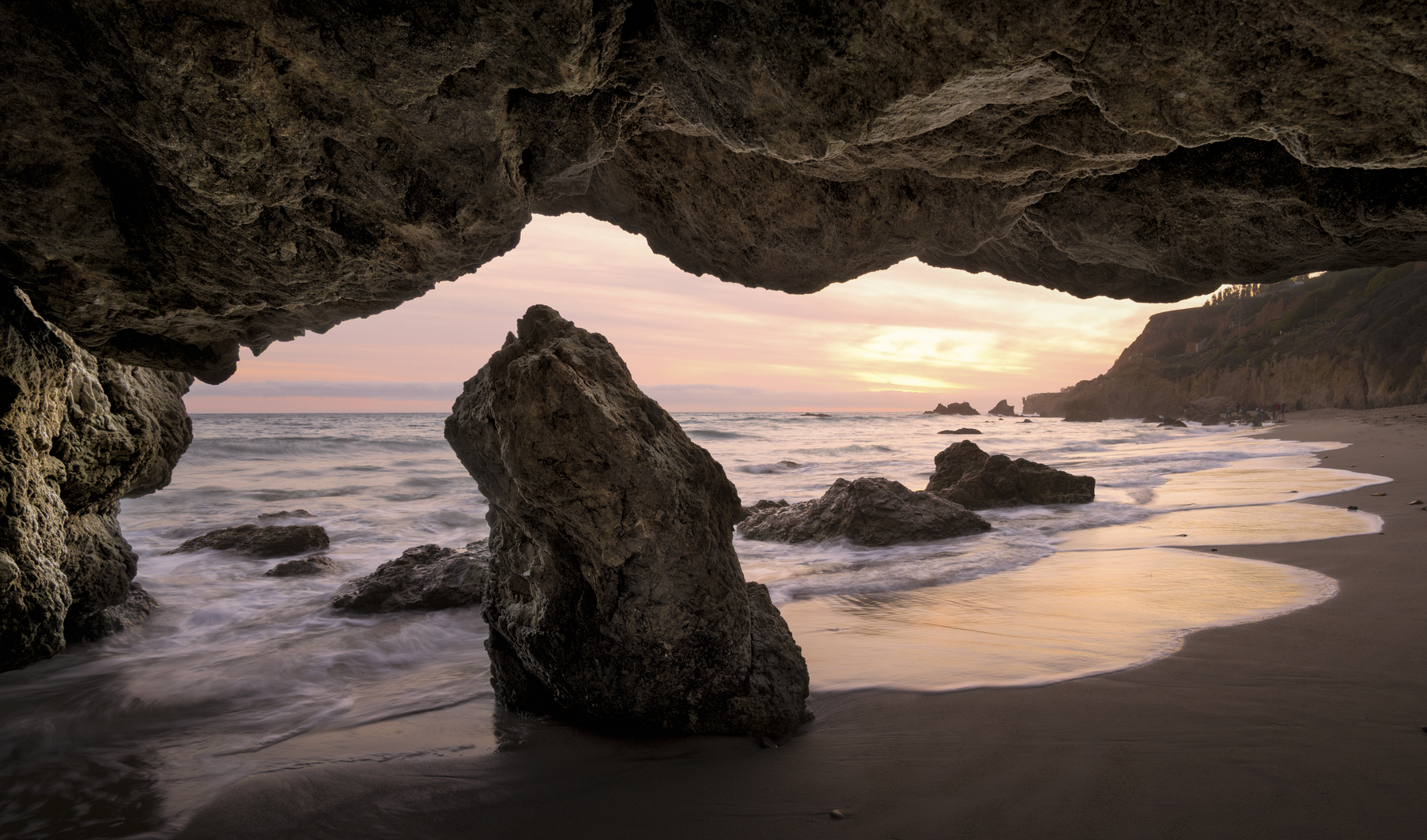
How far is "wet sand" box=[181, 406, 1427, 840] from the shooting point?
8.36 feet

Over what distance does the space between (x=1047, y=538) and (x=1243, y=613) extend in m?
3.27

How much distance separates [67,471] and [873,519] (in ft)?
22.3

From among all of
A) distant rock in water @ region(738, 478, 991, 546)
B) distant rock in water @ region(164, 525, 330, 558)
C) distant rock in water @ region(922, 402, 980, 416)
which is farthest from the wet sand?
distant rock in water @ region(922, 402, 980, 416)

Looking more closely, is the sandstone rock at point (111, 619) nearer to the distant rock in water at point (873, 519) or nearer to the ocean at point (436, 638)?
the ocean at point (436, 638)

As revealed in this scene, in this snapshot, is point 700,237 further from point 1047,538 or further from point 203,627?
point 1047,538

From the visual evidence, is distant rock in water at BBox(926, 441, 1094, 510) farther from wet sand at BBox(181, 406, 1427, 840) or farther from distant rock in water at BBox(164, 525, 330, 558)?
distant rock in water at BBox(164, 525, 330, 558)

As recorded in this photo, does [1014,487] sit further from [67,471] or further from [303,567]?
[67,471]

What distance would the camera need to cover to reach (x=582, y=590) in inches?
134

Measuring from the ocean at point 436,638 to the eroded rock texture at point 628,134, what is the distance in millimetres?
1986

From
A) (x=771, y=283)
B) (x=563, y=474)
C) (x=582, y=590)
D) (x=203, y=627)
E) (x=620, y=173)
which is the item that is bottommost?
(x=203, y=627)

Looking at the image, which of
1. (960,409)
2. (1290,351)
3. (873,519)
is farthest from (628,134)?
(960,409)

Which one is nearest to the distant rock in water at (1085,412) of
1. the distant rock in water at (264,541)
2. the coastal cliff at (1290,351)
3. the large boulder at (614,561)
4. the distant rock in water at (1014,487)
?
the coastal cliff at (1290,351)

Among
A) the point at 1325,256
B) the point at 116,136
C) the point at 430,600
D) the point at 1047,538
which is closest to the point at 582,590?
the point at 116,136

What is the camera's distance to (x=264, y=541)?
326 inches
